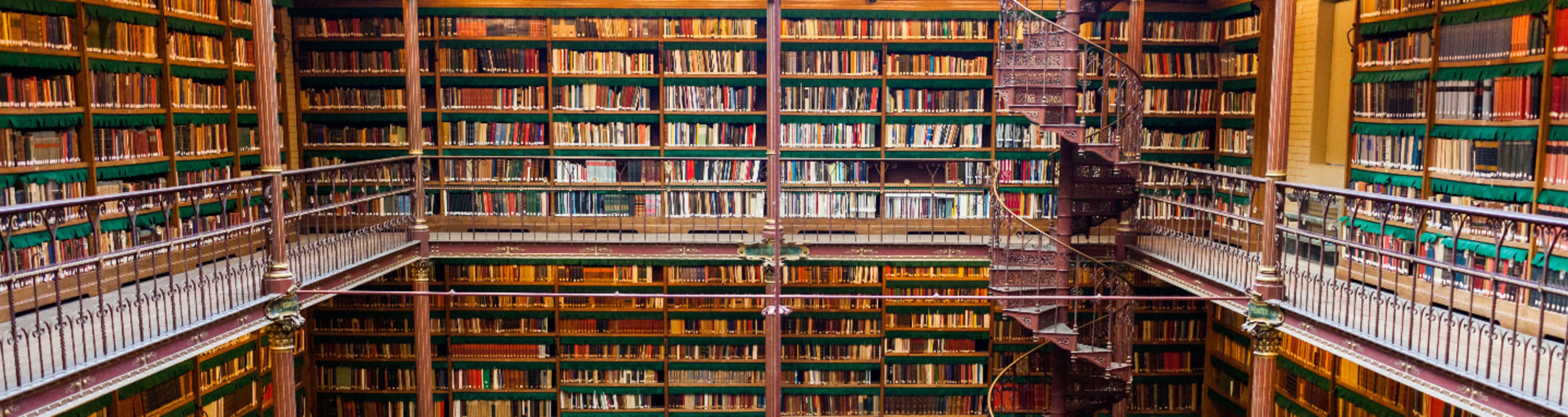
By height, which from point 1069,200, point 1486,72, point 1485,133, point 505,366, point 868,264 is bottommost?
point 505,366

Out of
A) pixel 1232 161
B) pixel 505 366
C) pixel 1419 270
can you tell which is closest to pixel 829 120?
pixel 1232 161

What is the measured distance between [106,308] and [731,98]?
14.3 ft

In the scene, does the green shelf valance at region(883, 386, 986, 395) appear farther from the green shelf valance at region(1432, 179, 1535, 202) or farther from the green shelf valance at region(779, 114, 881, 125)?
the green shelf valance at region(1432, 179, 1535, 202)

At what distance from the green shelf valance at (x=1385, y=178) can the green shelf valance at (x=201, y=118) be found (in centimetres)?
734

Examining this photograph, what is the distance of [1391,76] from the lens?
6137mm

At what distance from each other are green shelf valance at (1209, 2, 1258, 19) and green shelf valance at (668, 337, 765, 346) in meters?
4.27

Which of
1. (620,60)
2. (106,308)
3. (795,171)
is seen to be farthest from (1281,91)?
(106,308)

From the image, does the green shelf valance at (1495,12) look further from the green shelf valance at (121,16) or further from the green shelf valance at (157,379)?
the green shelf valance at (121,16)

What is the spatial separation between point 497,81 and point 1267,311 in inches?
223

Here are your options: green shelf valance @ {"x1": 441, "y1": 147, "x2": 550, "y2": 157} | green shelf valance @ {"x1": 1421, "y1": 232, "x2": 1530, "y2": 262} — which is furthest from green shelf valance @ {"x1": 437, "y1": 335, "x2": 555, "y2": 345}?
green shelf valance @ {"x1": 1421, "y1": 232, "x2": 1530, "y2": 262}

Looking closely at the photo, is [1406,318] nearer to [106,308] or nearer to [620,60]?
[620,60]

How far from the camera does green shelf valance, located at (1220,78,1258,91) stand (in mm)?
7605

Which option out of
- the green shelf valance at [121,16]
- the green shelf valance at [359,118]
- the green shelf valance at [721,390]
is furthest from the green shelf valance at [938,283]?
the green shelf valance at [121,16]

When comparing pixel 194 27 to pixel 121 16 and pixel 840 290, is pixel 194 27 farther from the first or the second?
pixel 840 290
